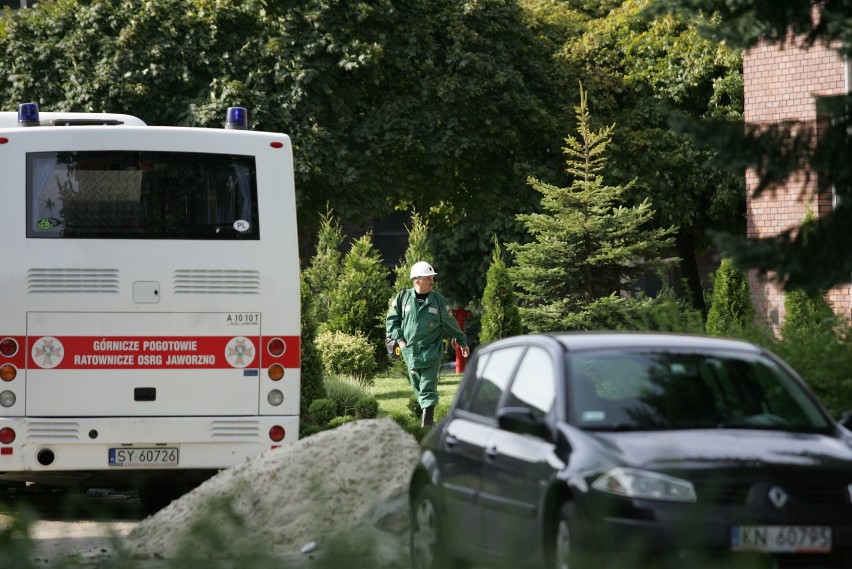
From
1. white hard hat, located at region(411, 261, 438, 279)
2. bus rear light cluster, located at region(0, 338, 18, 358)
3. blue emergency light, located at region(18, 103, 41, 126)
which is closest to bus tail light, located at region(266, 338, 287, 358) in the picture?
bus rear light cluster, located at region(0, 338, 18, 358)

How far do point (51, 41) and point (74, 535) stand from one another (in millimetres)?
28869

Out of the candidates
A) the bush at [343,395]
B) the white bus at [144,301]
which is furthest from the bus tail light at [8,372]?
the bush at [343,395]

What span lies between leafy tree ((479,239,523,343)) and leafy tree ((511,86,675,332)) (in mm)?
1269

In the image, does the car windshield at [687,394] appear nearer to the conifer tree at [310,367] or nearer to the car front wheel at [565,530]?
the car front wheel at [565,530]

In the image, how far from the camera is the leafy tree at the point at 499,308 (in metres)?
24.9

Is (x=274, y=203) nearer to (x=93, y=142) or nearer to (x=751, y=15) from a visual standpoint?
(x=93, y=142)

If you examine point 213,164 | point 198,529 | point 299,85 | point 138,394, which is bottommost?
point 138,394

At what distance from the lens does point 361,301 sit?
2822 cm

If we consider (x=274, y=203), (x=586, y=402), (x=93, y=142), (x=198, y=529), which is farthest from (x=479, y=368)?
(x=198, y=529)

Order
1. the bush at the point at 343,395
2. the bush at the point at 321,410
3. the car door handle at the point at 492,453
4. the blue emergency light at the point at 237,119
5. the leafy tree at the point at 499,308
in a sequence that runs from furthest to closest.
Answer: the leafy tree at the point at 499,308, the bush at the point at 343,395, the bush at the point at 321,410, the blue emergency light at the point at 237,119, the car door handle at the point at 492,453

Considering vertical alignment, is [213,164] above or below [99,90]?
below

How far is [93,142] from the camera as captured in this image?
11.3 metres

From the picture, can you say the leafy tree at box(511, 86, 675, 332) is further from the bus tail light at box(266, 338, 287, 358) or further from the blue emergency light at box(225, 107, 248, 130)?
the bus tail light at box(266, 338, 287, 358)

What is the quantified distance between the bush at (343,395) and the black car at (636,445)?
12.6m
